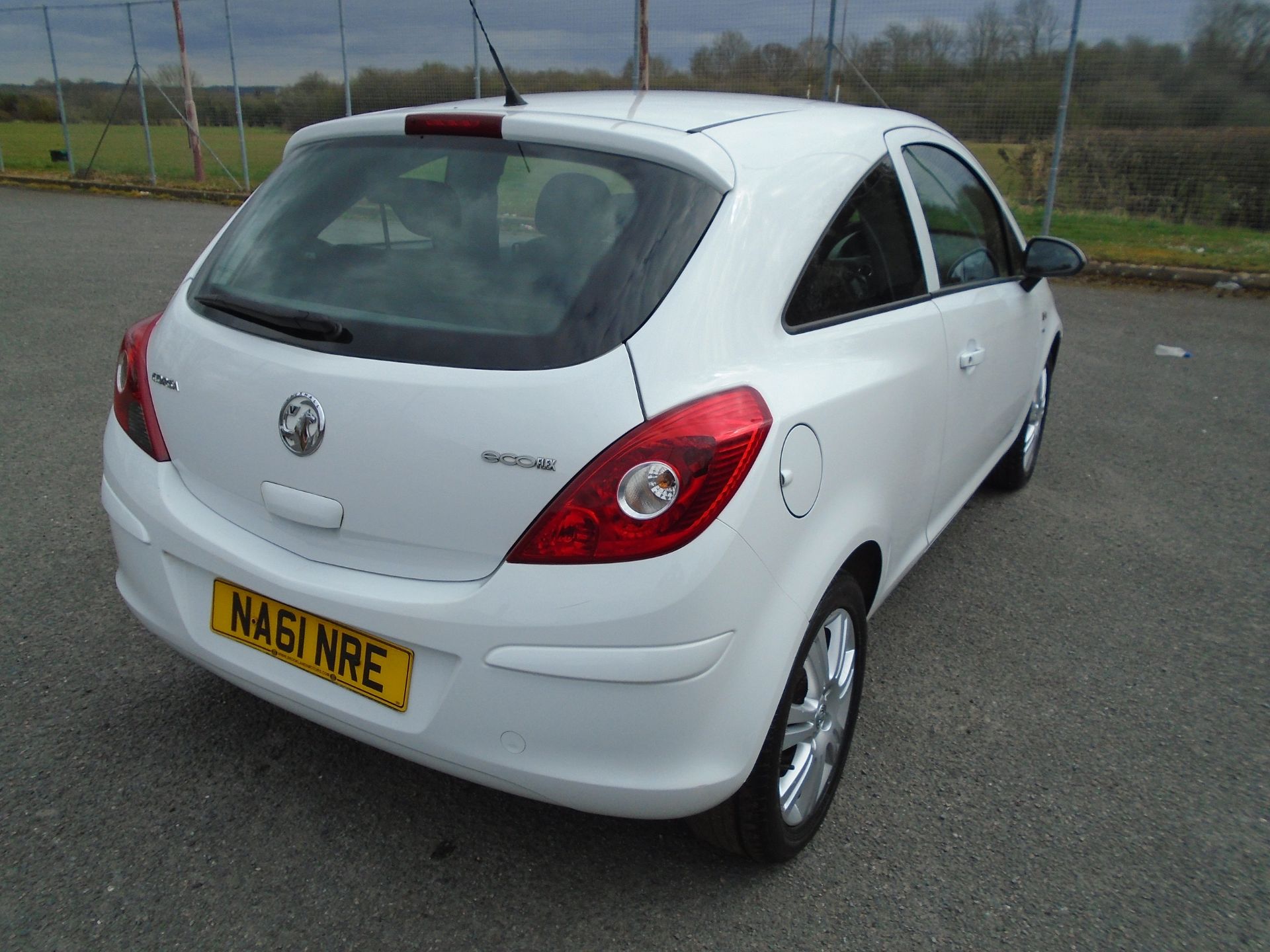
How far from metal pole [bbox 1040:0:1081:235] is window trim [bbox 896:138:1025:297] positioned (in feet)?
26.7

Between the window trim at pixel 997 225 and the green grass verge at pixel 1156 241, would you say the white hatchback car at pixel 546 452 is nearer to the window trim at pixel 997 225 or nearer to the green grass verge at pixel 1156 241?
the window trim at pixel 997 225

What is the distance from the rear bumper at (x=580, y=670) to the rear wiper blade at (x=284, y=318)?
451mm

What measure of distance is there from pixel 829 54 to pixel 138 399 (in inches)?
434

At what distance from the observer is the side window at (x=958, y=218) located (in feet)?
9.96

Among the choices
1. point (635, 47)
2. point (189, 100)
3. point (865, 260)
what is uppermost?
point (635, 47)

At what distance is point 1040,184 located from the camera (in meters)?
11.4

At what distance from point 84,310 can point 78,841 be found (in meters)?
6.37

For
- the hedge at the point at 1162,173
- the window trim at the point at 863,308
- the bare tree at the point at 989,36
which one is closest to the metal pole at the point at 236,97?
the bare tree at the point at 989,36

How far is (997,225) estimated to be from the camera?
3.76 m

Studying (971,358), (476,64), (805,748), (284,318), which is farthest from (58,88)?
(805,748)

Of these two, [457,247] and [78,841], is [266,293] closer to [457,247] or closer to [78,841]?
[457,247]

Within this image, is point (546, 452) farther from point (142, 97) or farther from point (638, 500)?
point (142, 97)

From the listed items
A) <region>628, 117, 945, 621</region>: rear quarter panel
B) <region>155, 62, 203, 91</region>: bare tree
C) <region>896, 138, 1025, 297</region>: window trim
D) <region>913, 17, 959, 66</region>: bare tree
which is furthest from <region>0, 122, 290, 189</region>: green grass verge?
<region>628, 117, 945, 621</region>: rear quarter panel

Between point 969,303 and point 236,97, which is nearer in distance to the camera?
point 969,303
